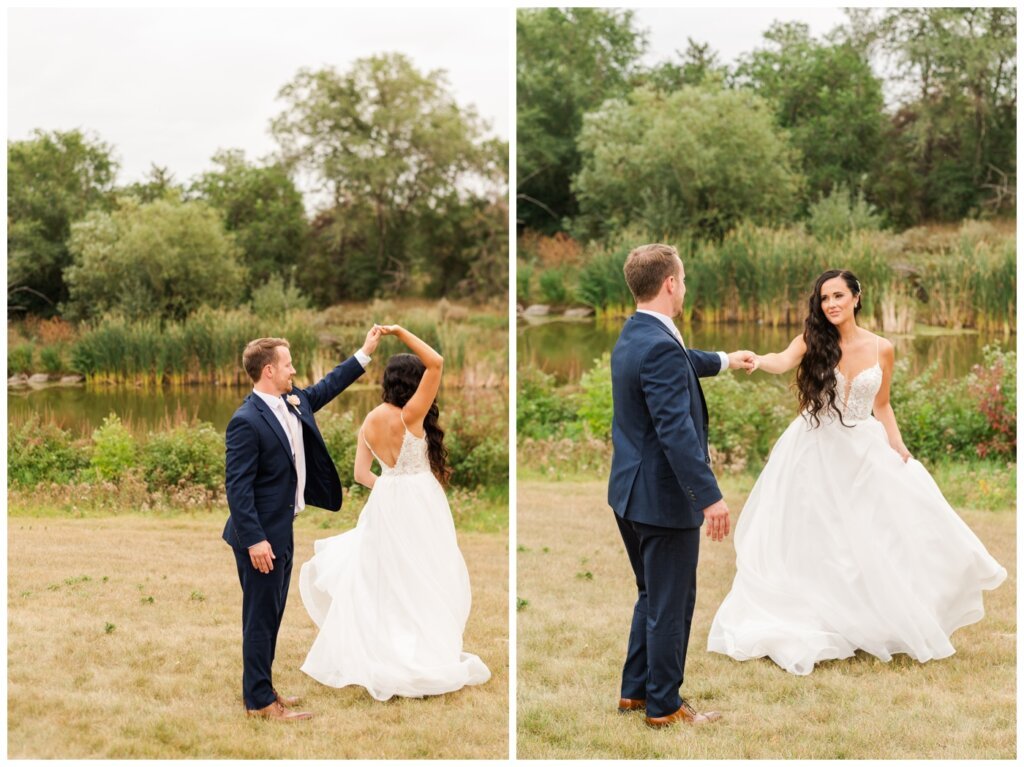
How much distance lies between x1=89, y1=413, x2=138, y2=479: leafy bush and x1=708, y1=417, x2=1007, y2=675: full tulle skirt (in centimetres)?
547

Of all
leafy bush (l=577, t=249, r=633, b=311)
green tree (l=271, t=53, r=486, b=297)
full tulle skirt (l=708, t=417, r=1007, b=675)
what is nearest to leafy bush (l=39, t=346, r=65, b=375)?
green tree (l=271, t=53, r=486, b=297)

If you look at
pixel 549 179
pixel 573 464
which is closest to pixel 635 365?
pixel 573 464

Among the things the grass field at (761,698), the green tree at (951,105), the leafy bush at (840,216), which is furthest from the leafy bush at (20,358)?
the green tree at (951,105)

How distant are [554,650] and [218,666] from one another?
5.42ft

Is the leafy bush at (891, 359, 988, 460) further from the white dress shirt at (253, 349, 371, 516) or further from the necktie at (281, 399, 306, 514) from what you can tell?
the necktie at (281, 399, 306, 514)

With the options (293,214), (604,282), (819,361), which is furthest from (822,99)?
(819,361)

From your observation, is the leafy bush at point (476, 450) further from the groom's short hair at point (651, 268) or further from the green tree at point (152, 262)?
the groom's short hair at point (651, 268)

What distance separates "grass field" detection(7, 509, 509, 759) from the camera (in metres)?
4.58

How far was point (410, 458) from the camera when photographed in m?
5.12

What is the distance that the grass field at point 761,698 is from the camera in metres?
4.42

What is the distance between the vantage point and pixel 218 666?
A: 5445mm

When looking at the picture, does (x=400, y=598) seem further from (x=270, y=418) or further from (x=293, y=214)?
(x=293, y=214)

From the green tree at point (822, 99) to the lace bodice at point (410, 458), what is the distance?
279 inches

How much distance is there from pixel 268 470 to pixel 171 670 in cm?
148
